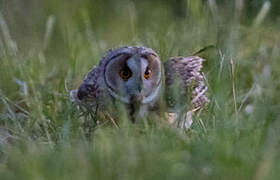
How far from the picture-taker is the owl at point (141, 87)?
349cm

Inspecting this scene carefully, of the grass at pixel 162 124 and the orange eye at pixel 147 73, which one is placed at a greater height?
the orange eye at pixel 147 73

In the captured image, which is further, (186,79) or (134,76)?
(186,79)

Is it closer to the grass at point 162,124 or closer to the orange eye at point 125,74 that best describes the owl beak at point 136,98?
the orange eye at point 125,74

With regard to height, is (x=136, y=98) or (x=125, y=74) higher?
(x=125, y=74)

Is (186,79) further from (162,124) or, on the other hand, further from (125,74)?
(162,124)

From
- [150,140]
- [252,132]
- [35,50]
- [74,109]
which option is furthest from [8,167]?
[35,50]

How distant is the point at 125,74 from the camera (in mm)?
3564

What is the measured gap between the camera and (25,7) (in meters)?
8.91

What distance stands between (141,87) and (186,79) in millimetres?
402

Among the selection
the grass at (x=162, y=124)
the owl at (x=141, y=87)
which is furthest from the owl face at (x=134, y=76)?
the grass at (x=162, y=124)

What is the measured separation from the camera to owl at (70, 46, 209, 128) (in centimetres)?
349

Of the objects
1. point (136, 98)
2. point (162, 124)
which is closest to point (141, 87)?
point (136, 98)

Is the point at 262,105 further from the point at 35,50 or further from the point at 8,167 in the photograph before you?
the point at 35,50

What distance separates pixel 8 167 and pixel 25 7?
6.49m
